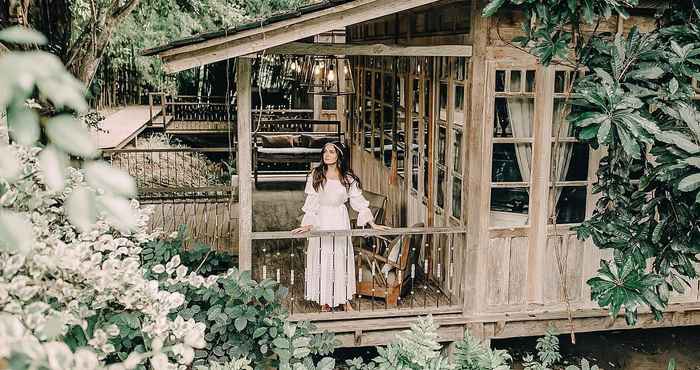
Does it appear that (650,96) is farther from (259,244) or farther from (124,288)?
(259,244)

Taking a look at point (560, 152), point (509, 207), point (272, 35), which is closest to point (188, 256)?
point (272, 35)

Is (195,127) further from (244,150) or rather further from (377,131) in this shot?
(244,150)

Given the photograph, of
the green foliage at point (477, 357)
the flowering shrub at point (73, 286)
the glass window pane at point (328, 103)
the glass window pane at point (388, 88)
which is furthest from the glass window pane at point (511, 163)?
the glass window pane at point (328, 103)

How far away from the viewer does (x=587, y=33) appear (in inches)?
265

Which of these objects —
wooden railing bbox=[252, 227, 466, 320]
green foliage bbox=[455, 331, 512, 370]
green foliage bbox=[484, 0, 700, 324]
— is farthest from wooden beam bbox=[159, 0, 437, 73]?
green foliage bbox=[455, 331, 512, 370]

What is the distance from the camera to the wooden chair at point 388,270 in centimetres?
725

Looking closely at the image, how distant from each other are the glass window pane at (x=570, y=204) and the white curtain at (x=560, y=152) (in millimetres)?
52

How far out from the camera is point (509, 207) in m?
7.08

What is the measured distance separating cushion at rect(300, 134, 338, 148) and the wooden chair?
24.8 feet

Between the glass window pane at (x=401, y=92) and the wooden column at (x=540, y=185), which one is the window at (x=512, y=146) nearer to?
the wooden column at (x=540, y=185)

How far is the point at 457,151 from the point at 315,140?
26.1ft

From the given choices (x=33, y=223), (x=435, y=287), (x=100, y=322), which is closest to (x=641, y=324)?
(x=435, y=287)

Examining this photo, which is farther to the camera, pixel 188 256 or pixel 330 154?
pixel 188 256

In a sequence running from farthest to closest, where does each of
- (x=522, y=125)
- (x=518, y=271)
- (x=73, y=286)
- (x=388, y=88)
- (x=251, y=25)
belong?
(x=388, y=88)
(x=518, y=271)
(x=522, y=125)
(x=251, y=25)
(x=73, y=286)
